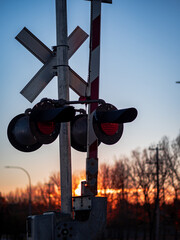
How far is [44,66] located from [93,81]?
871 millimetres

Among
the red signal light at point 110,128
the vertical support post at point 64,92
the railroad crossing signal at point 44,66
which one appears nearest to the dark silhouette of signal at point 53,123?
the red signal light at point 110,128

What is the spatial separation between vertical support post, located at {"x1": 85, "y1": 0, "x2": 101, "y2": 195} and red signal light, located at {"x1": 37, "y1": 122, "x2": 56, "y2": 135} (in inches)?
15.0

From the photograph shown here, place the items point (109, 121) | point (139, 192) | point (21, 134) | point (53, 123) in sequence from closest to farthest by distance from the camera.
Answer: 1. point (109, 121)
2. point (53, 123)
3. point (21, 134)
4. point (139, 192)

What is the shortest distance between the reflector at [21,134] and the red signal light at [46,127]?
0.20m

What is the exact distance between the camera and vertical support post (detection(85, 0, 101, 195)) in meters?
5.03

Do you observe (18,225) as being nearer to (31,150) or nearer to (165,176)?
(165,176)

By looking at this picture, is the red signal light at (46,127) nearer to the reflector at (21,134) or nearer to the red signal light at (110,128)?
the reflector at (21,134)

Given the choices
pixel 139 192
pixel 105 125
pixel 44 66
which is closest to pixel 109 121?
pixel 105 125

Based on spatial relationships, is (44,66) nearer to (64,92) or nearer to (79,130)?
(64,92)

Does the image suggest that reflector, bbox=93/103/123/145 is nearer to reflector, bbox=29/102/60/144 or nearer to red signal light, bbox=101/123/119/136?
red signal light, bbox=101/123/119/136

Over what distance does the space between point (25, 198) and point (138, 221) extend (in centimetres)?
7032

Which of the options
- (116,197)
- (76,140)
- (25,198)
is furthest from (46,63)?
(25,198)

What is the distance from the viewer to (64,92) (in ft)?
18.0

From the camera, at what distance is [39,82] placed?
5.86m
